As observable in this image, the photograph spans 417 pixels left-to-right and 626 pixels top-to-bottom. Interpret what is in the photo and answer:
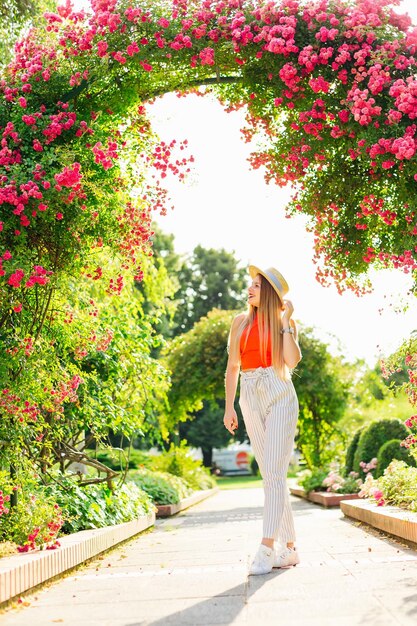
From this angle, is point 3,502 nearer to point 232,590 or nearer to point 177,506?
point 232,590

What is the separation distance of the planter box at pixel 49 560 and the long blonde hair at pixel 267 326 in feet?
5.94

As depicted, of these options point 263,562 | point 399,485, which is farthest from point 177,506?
point 263,562

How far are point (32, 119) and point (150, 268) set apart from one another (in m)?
8.83

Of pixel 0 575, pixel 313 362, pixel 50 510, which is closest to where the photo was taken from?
pixel 0 575

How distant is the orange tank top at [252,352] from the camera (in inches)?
228

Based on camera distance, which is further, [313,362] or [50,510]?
[313,362]

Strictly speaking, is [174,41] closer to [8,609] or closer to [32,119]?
[32,119]

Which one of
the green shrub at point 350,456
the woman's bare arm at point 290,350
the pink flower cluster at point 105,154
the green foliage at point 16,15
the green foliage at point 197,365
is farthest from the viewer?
the green foliage at point 197,365

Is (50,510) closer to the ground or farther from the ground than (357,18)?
closer to the ground

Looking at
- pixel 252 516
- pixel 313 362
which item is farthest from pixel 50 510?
pixel 313 362

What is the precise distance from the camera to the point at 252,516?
12922mm

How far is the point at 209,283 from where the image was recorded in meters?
52.0

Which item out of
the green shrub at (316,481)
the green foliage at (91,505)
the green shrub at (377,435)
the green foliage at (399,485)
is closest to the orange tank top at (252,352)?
the green foliage at (91,505)

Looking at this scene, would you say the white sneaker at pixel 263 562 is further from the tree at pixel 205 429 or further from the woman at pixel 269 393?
the tree at pixel 205 429
